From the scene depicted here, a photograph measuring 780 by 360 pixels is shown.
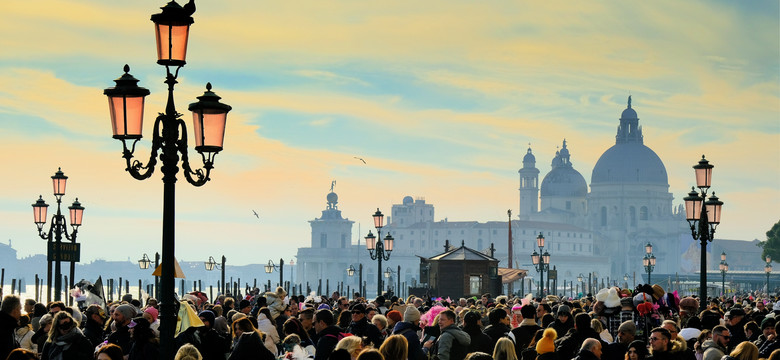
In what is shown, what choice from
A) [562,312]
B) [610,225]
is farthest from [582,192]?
[562,312]

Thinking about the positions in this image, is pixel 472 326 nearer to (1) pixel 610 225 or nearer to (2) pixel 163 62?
(2) pixel 163 62

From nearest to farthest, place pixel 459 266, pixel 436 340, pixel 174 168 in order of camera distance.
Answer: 1. pixel 174 168
2. pixel 436 340
3. pixel 459 266

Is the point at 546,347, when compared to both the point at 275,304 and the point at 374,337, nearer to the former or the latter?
the point at 374,337

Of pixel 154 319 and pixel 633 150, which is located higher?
pixel 633 150

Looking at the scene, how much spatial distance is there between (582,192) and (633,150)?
14.3 meters

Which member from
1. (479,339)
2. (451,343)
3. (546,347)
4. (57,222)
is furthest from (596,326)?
(57,222)

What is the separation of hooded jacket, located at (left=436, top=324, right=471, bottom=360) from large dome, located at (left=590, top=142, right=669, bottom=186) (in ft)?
566

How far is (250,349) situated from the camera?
349 inches

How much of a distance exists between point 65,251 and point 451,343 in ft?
40.4

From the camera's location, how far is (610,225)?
18288 cm

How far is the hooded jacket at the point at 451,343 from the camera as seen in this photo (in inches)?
390

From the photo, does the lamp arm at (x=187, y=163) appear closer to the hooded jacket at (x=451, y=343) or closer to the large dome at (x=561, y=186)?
the hooded jacket at (x=451, y=343)

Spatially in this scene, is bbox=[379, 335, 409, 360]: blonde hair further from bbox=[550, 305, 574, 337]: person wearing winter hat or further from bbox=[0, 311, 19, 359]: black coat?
bbox=[550, 305, 574, 337]: person wearing winter hat

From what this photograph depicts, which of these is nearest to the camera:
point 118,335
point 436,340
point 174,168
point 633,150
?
point 174,168
